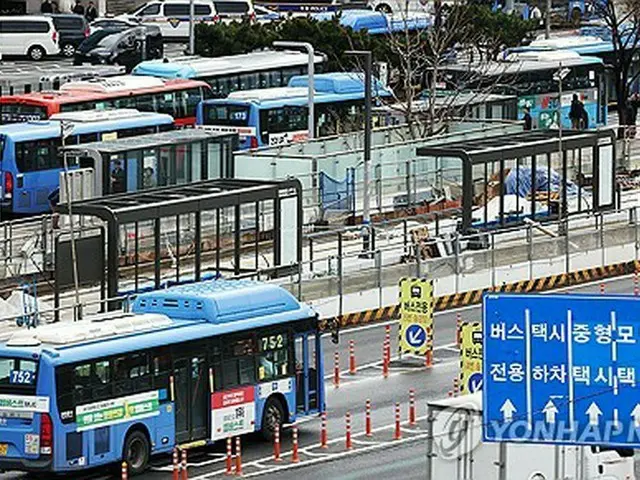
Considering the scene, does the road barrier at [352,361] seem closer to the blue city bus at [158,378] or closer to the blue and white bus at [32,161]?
the blue city bus at [158,378]

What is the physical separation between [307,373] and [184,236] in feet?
32.1

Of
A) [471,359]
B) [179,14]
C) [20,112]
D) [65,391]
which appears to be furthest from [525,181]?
[179,14]

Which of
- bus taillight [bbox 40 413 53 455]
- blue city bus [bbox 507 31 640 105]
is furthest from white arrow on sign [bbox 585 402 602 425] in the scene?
blue city bus [bbox 507 31 640 105]

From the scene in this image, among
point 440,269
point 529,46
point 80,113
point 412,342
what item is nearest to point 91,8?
point 529,46

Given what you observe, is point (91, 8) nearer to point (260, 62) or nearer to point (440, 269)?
point (260, 62)

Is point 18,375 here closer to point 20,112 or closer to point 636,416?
point 636,416

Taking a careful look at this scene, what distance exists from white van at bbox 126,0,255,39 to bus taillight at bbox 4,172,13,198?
1570 inches

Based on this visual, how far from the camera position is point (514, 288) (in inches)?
1885

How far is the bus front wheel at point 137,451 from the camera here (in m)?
31.4

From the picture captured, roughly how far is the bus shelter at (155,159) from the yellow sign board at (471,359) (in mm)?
20925

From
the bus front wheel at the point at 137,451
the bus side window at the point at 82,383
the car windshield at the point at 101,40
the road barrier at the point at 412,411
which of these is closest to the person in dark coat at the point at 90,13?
the car windshield at the point at 101,40

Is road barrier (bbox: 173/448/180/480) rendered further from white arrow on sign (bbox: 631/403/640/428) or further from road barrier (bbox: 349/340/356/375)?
white arrow on sign (bbox: 631/403/640/428)

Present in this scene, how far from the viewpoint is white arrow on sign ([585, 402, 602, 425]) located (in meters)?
23.3

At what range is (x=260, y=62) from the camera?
74.9 m
